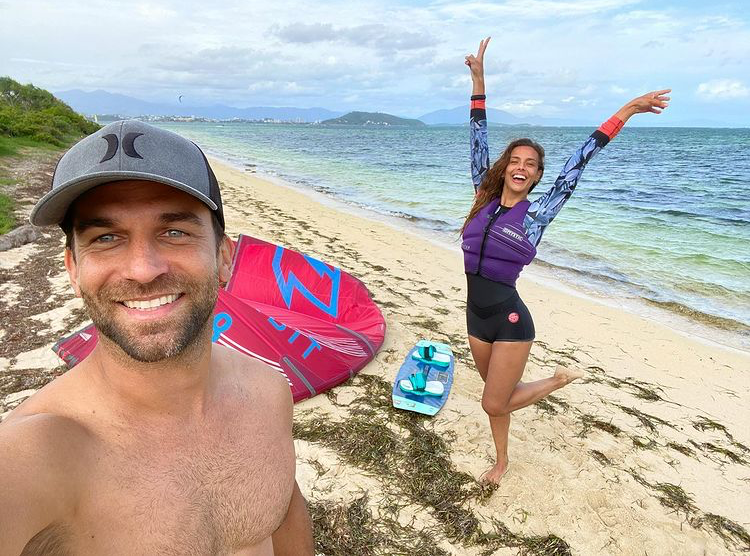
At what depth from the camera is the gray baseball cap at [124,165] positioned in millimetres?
1250

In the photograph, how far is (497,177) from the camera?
3.73 meters

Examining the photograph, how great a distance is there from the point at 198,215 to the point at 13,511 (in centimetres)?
88

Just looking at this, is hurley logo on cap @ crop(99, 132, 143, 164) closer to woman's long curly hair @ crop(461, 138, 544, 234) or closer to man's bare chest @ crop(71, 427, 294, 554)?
man's bare chest @ crop(71, 427, 294, 554)

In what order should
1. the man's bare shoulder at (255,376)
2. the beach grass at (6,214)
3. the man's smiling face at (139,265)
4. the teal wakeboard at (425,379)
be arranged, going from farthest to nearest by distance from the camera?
the beach grass at (6,214) < the teal wakeboard at (425,379) < the man's bare shoulder at (255,376) < the man's smiling face at (139,265)

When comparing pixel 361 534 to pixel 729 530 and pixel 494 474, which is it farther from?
pixel 729 530

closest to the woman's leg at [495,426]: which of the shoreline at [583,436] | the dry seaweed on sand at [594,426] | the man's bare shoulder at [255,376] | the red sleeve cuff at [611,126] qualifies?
the shoreline at [583,436]

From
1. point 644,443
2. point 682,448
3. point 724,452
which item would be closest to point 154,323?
point 644,443

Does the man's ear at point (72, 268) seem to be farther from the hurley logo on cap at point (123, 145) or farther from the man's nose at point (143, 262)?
the hurley logo on cap at point (123, 145)

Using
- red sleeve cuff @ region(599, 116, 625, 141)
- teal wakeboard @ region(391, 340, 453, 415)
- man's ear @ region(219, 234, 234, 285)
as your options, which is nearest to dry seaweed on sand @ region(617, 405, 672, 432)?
teal wakeboard @ region(391, 340, 453, 415)

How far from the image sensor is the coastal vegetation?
11.8 meters

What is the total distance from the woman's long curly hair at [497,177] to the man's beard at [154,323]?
8.50 feet

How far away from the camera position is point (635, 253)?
12.3 metres

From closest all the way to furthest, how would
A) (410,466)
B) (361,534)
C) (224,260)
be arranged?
(224,260)
(361,534)
(410,466)

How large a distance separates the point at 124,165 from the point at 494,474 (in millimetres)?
3461
